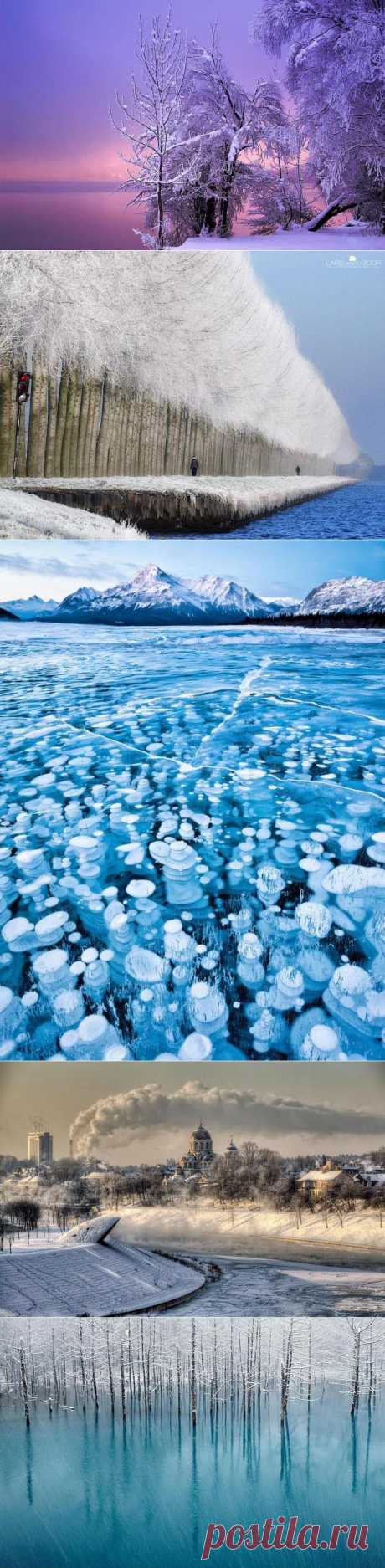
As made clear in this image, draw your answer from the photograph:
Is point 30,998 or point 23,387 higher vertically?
point 23,387

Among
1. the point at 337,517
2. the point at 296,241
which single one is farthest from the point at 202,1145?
the point at 296,241

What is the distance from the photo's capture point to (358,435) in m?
3.71

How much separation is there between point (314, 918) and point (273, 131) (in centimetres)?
424

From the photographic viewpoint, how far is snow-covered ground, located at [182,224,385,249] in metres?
5.04

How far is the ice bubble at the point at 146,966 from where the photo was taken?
2723 millimetres

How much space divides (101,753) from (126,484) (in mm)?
1123

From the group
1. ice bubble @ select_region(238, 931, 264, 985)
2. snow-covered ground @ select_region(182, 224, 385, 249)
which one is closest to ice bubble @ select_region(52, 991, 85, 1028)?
ice bubble @ select_region(238, 931, 264, 985)

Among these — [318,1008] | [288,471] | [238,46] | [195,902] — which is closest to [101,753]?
[195,902]

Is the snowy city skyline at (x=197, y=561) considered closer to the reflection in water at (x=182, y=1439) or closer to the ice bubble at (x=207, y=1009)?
the ice bubble at (x=207, y=1009)

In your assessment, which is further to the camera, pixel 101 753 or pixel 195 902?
pixel 101 753

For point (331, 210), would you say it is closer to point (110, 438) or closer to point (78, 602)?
point (110, 438)

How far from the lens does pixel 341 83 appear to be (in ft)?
17.1

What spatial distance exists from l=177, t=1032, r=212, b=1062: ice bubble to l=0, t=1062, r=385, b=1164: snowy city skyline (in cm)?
26

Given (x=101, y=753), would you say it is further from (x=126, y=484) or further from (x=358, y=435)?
(x=358, y=435)
